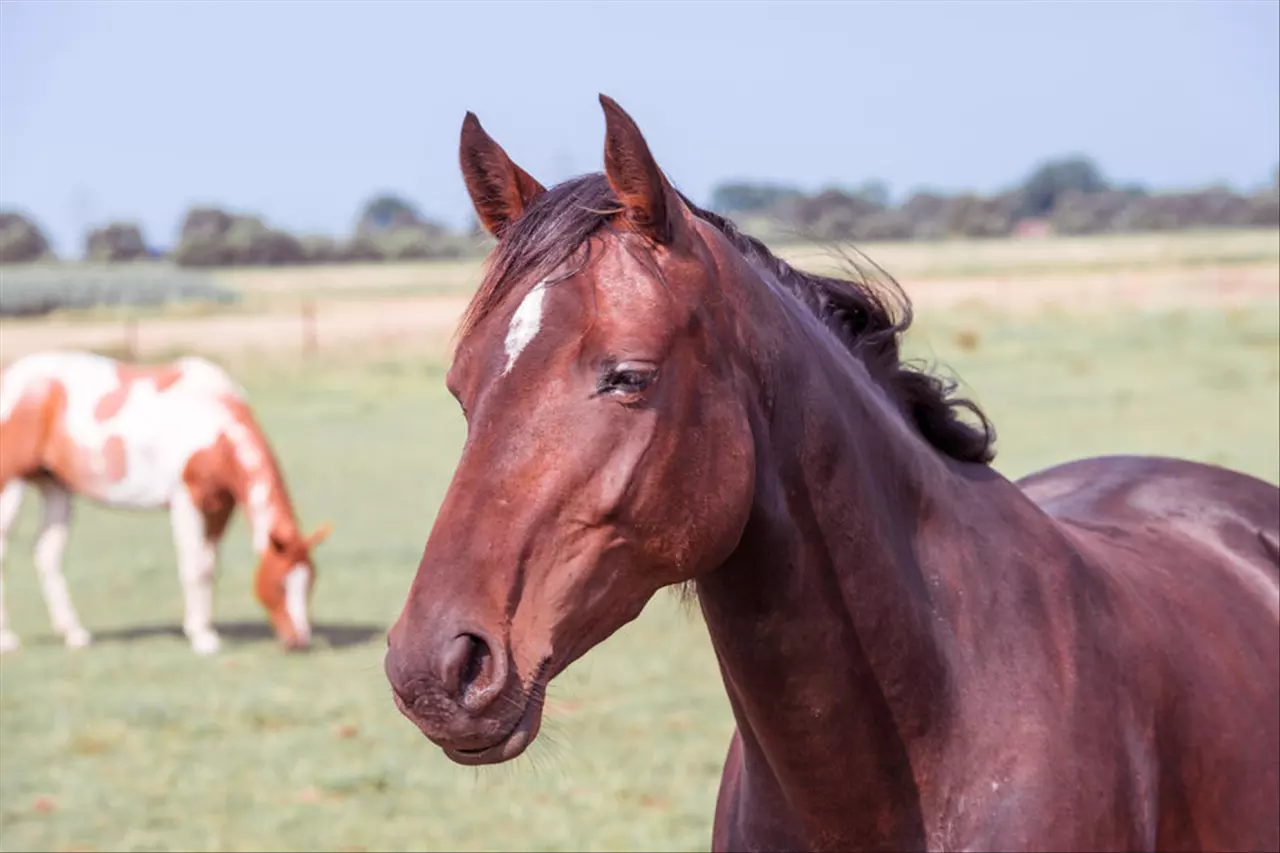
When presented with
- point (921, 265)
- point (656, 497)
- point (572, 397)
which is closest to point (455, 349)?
point (572, 397)

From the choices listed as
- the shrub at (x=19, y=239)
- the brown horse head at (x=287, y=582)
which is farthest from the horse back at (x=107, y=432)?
the shrub at (x=19, y=239)

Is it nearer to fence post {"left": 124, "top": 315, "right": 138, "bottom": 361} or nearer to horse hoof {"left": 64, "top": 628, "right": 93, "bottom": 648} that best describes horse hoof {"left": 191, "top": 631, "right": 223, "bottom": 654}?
horse hoof {"left": 64, "top": 628, "right": 93, "bottom": 648}

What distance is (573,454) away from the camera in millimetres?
1965

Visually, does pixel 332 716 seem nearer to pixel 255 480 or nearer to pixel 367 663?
pixel 367 663

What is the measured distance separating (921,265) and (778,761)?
127ft

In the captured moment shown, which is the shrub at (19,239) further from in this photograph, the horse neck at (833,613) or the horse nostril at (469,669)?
the horse nostril at (469,669)

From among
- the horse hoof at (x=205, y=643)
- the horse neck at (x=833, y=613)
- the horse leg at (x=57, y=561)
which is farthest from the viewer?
the horse leg at (x=57, y=561)

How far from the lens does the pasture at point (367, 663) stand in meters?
5.66

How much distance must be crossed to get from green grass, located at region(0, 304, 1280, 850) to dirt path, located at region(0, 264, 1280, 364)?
11188 mm

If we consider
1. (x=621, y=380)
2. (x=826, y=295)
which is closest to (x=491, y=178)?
(x=621, y=380)

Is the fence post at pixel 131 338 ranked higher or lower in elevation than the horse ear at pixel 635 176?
lower

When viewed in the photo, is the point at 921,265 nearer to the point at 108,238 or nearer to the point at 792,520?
the point at 108,238

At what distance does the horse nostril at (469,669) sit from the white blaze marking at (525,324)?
372 mm

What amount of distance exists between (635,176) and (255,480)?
7.77m
